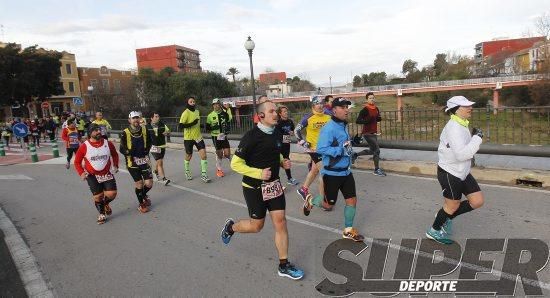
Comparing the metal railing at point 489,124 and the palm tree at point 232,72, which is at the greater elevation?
the palm tree at point 232,72

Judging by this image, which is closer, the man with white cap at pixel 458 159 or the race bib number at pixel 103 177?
the man with white cap at pixel 458 159

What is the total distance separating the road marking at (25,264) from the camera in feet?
13.9

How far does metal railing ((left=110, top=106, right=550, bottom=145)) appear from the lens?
8211 mm

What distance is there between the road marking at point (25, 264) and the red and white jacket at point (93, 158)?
53.1 inches

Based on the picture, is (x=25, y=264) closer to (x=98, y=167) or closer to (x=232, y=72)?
(x=98, y=167)

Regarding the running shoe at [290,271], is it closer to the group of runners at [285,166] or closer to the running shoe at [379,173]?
the group of runners at [285,166]

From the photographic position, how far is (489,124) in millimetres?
9000

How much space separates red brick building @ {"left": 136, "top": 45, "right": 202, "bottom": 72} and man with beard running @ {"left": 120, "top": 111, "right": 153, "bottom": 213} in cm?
9445

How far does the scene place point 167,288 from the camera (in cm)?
406

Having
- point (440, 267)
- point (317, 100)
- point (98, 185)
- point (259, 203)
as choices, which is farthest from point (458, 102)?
point (98, 185)

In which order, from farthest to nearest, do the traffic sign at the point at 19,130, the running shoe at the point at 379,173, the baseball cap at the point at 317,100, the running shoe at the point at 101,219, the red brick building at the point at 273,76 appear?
the red brick building at the point at 273,76 → the traffic sign at the point at 19,130 → the running shoe at the point at 379,173 → the baseball cap at the point at 317,100 → the running shoe at the point at 101,219

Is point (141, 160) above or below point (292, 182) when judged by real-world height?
above

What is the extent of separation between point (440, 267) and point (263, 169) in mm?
2121

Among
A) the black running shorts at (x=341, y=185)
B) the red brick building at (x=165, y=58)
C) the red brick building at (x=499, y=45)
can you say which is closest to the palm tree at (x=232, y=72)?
the red brick building at (x=165, y=58)
